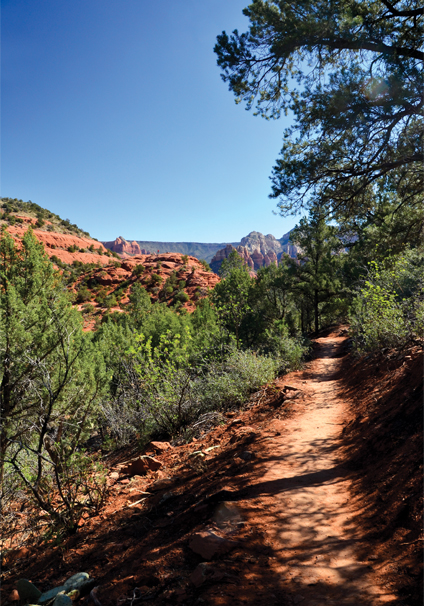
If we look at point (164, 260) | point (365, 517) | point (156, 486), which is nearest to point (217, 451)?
point (156, 486)

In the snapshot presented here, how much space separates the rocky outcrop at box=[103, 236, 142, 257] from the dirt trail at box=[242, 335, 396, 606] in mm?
182347

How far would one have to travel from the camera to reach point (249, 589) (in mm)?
2010

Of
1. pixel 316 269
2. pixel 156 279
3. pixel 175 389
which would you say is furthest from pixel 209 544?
pixel 156 279

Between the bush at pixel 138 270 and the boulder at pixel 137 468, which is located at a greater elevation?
the bush at pixel 138 270

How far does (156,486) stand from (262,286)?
832 inches

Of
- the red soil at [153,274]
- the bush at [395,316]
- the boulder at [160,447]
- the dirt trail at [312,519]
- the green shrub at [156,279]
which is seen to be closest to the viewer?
the dirt trail at [312,519]

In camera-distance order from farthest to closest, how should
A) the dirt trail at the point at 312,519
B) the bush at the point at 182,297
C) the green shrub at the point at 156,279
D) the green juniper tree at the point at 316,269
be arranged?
1. the green shrub at the point at 156,279
2. the bush at the point at 182,297
3. the green juniper tree at the point at 316,269
4. the dirt trail at the point at 312,519

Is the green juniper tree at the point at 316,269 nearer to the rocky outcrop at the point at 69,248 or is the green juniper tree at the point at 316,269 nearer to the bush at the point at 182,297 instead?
the bush at the point at 182,297

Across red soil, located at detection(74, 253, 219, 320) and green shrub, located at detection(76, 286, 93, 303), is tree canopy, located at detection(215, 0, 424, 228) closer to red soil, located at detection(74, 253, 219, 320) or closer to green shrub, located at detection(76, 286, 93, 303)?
red soil, located at detection(74, 253, 219, 320)

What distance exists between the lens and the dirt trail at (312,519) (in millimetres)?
2008

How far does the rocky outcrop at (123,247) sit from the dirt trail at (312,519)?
182347 mm

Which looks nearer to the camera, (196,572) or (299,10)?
(196,572)

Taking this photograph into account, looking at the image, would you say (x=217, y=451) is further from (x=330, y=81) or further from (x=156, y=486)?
(x=330, y=81)

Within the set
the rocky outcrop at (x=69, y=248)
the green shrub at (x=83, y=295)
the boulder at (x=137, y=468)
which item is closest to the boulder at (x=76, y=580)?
the boulder at (x=137, y=468)
